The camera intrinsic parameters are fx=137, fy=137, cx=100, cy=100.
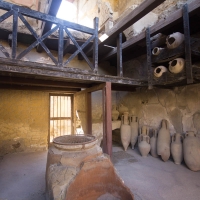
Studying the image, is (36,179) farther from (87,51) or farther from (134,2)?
(134,2)

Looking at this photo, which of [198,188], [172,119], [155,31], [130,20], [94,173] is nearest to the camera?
[94,173]

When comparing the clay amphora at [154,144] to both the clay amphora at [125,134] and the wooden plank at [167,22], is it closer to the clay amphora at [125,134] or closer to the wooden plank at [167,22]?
the clay amphora at [125,134]

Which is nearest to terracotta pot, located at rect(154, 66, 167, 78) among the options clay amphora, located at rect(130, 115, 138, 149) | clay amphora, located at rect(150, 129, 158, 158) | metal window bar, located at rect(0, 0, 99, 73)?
metal window bar, located at rect(0, 0, 99, 73)

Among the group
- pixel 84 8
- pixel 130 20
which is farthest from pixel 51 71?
pixel 84 8

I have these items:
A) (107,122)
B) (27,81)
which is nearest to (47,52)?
(27,81)

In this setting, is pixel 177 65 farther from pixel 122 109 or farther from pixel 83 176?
pixel 122 109

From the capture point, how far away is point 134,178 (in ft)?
9.23

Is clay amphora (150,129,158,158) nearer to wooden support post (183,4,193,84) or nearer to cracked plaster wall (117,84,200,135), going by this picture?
cracked plaster wall (117,84,200,135)

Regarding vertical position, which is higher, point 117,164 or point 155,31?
point 155,31

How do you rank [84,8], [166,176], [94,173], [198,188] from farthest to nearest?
[84,8] < [166,176] < [198,188] < [94,173]

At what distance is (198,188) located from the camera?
2475mm

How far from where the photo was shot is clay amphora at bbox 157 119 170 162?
3596mm

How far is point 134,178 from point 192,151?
1.52 meters

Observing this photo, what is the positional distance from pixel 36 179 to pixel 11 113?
2376mm
